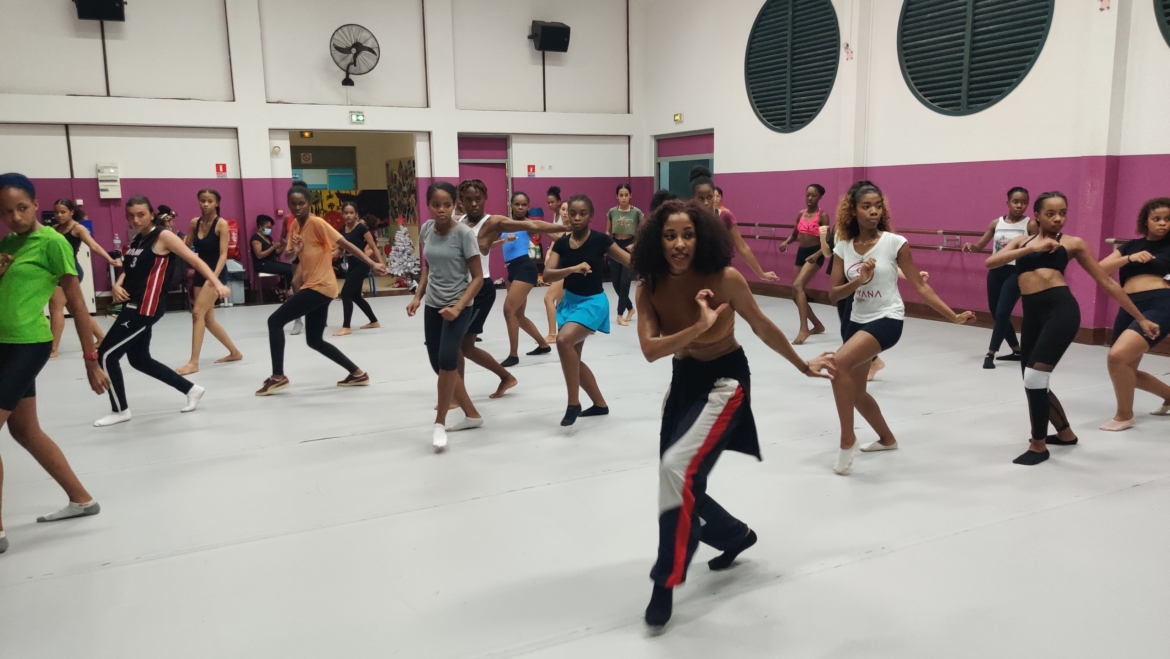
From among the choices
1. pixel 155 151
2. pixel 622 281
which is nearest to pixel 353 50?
pixel 155 151

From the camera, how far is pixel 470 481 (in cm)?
425

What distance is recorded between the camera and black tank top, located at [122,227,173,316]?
5.34 metres

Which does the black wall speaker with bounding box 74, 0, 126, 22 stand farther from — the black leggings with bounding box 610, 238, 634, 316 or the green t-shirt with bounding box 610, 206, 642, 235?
the black leggings with bounding box 610, 238, 634, 316

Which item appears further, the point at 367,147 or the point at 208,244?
the point at 367,147

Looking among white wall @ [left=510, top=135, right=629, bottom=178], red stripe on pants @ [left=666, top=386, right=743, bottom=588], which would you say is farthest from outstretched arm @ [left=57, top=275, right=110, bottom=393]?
white wall @ [left=510, top=135, right=629, bottom=178]

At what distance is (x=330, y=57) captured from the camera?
12.1m

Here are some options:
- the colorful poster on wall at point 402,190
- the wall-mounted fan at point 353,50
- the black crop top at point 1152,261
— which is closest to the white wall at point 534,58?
the wall-mounted fan at point 353,50

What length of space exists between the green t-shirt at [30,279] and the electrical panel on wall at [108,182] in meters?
8.58

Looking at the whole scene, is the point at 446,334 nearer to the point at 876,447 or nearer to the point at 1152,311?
the point at 876,447

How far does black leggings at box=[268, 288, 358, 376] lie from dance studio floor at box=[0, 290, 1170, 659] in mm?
459

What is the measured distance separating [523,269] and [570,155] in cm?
752

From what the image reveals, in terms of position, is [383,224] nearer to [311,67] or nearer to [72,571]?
[311,67]

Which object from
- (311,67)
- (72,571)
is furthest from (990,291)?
(311,67)

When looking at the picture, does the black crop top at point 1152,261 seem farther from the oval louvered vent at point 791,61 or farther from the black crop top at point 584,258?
the oval louvered vent at point 791,61
